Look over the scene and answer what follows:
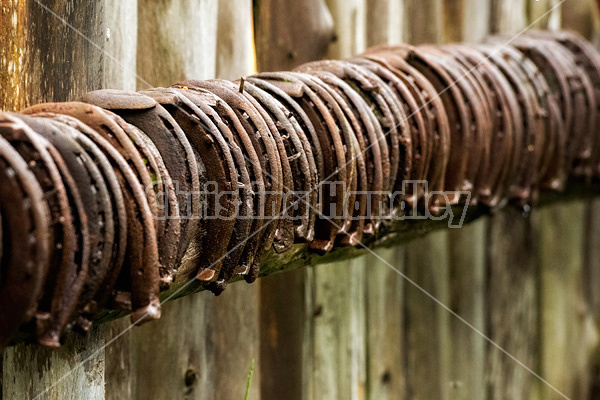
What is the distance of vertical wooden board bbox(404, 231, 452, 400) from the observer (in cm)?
183

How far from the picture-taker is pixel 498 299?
2090 mm

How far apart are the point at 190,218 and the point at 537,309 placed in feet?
5.61

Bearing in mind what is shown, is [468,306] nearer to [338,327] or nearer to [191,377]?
[338,327]

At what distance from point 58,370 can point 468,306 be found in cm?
133

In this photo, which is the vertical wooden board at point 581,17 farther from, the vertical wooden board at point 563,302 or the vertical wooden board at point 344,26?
the vertical wooden board at point 344,26

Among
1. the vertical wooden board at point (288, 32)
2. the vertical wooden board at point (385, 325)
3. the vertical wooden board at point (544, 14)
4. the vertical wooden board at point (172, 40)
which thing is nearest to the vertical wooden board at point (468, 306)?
the vertical wooden board at point (385, 325)

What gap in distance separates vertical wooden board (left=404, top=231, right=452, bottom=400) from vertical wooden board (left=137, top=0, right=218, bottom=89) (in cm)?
82

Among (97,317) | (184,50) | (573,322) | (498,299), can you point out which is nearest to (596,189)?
(498,299)

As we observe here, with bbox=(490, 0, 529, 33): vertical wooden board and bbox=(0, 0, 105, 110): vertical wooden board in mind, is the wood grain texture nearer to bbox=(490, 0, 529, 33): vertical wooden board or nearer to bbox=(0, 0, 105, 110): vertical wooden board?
bbox=(0, 0, 105, 110): vertical wooden board

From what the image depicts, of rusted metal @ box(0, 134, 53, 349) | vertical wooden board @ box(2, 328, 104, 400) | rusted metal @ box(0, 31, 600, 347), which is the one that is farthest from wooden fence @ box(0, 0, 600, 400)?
rusted metal @ box(0, 134, 53, 349)

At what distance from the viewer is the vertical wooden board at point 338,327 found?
1576mm

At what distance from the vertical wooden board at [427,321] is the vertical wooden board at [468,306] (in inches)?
1.6

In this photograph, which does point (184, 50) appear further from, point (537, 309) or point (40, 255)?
point (537, 309)

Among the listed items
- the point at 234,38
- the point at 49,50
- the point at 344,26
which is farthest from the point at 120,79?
the point at 344,26
